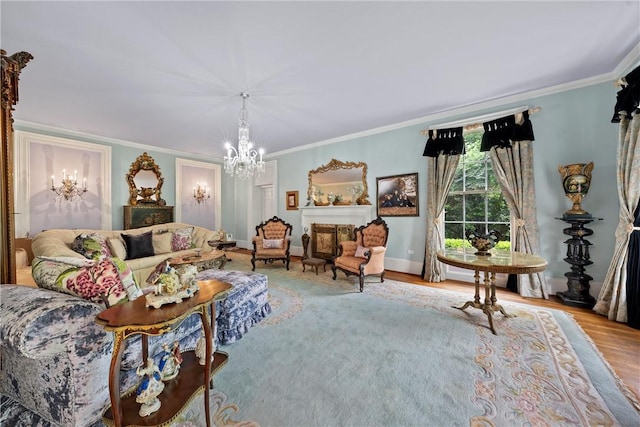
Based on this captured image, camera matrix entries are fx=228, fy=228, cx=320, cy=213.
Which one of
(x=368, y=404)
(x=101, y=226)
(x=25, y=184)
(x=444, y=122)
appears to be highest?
(x=444, y=122)

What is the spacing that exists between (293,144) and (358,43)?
3.75 m

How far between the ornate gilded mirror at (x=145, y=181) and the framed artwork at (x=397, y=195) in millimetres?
5450

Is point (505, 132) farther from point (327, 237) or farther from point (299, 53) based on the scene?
point (327, 237)

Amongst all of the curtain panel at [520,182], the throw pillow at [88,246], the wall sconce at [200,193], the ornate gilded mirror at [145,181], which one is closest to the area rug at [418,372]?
the curtain panel at [520,182]

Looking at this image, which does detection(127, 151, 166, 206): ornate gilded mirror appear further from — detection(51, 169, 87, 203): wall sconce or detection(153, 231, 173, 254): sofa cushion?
detection(153, 231, 173, 254): sofa cushion

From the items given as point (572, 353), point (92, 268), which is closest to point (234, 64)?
point (92, 268)

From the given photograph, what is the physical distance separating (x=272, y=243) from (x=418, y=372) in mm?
3888

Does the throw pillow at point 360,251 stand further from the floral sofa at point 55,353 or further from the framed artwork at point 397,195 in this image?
the floral sofa at point 55,353

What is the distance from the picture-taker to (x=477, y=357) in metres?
1.95

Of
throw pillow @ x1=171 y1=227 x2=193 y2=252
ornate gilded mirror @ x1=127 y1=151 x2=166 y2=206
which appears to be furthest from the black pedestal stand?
ornate gilded mirror @ x1=127 y1=151 x2=166 y2=206

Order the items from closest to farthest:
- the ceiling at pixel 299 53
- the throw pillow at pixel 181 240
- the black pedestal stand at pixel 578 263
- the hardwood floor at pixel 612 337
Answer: the hardwood floor at pixel 612 337 → the ceiling at pixel 299 53 → the black pedestal stand at pixel 578 263 → the throw pillow at pixel 181 240

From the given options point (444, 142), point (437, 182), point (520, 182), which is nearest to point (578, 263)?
point (520, 182)

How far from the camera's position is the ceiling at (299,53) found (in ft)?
6.34

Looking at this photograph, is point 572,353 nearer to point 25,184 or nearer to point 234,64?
point 234,64
